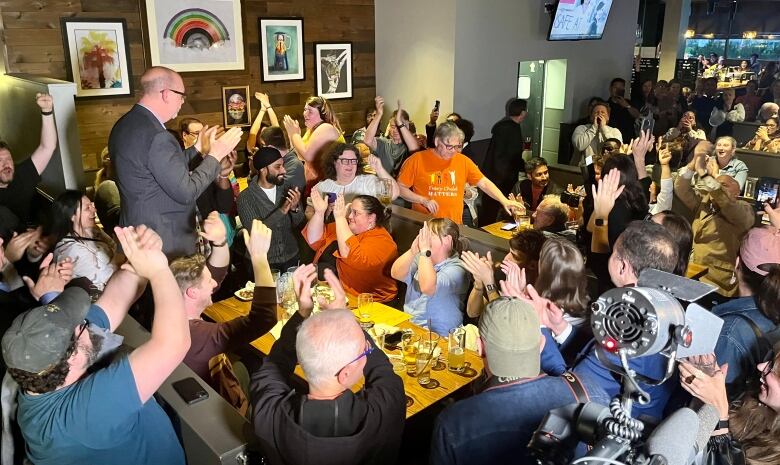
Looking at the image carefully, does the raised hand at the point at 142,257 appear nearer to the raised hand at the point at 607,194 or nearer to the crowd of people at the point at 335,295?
the crowd of people at the point at 335,295

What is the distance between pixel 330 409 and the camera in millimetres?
1943

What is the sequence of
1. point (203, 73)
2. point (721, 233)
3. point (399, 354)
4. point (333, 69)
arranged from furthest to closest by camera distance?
point (333, 69) → point (203, 73) → point (721, 233) → point (399, 354)

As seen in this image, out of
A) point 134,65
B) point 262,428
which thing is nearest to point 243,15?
point 134,65

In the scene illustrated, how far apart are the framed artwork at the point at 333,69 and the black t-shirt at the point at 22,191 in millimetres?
3609

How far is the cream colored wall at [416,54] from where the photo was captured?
7262 mm

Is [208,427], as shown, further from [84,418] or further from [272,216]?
[272,216]

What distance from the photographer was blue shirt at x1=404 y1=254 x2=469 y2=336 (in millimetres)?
3461

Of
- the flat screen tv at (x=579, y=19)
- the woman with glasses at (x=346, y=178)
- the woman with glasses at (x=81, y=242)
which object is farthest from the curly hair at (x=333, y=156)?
the flat screen tv at (x=579, y=19)

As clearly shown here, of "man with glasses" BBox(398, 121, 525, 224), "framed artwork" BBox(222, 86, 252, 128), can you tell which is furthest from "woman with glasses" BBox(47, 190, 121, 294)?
"framed artwork" BBox(222, 86, 252, 128)

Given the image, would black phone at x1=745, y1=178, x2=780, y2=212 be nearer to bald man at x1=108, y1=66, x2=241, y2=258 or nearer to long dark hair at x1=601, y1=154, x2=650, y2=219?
long dark hair at x1=601, y1=154, x2=650, y2=219

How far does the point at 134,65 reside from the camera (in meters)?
6.00

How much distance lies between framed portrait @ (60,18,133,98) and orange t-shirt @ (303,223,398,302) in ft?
10.8


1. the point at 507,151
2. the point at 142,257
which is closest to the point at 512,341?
the point at 142,257

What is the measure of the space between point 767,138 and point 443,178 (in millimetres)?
4635
